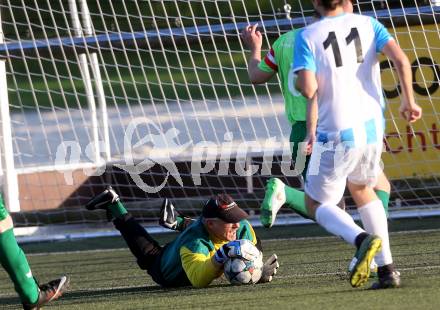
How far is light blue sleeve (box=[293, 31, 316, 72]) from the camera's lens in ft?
16.4

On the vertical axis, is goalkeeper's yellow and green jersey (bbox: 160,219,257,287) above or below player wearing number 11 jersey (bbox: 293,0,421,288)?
below

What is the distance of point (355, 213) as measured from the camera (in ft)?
30.9

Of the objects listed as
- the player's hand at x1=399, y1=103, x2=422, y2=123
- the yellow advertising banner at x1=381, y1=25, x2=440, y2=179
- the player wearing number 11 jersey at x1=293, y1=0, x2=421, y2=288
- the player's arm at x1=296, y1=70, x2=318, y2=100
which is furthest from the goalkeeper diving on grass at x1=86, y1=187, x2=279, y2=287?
the yellow advertising banner at x1=381, y1=25, x2=440, y2=179

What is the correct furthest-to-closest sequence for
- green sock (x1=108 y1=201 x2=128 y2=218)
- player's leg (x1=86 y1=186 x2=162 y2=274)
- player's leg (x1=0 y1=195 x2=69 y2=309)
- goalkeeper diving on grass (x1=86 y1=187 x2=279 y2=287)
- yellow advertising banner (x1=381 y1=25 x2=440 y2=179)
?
yellow advertising banner (x1=381 y1=25 x2=440 y2=179)
green sock (x1=108 y1=201 x2=128 y2=218)
player's leg (x1=86 y1=186 x2=162 y2=274)
goalkeeper diving on grass (x1=86 y1=187 x2=279 y2=287)
player's leg (x1=0 y1=195 x2=69 y2=309)

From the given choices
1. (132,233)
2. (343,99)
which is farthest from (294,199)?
(343,99)

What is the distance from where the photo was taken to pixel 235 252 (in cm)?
574

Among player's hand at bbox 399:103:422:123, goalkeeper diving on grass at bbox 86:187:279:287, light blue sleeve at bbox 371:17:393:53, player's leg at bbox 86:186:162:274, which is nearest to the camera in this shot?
player's hand at bbox 399:103:422:123

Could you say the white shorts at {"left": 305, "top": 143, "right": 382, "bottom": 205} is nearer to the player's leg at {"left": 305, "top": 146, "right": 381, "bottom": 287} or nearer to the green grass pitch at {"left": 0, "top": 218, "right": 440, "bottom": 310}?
the player's leg at {"left": 305, "top": 146, "right": 381, "bottom": 287}

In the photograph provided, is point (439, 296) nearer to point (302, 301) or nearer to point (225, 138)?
point (302, 301)

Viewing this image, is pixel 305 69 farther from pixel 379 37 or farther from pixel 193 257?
pixel 193 257

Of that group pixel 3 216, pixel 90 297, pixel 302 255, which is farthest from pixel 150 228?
pixel 3 216

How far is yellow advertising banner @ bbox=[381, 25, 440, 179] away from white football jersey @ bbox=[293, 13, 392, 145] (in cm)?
381

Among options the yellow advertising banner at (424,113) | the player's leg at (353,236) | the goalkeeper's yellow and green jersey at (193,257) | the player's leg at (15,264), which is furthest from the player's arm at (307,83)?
the yellow advertising banner at (424,113)

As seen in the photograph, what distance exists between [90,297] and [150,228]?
3.71 metres
